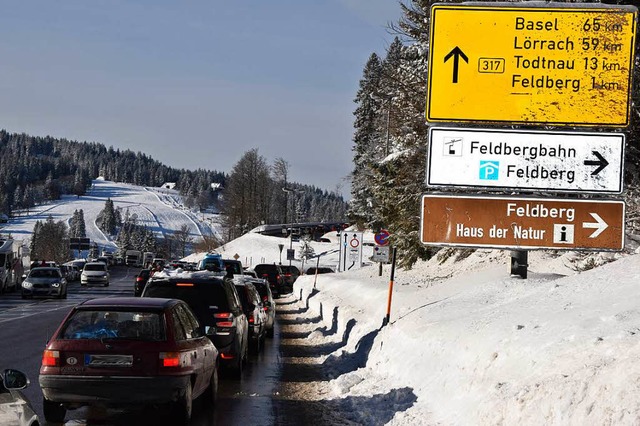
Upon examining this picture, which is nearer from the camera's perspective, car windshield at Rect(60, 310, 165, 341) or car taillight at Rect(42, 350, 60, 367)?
car taillight at Rect(42, 350, 60, 367)

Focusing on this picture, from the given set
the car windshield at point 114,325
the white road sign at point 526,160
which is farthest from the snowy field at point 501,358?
the car windshield at point 114,325

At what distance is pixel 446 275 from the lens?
32469 mm

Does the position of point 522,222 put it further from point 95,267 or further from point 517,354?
point 95,267

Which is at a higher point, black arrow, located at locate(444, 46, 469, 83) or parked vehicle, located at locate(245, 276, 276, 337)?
black arrow, located at locate(444, 46, 469, 83)

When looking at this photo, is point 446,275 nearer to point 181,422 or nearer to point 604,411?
point 181,422

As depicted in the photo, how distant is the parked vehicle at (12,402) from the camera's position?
600 cm

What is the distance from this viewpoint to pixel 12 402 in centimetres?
621

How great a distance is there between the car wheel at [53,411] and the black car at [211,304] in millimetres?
4302

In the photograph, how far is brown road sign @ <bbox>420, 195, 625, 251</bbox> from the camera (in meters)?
12.2

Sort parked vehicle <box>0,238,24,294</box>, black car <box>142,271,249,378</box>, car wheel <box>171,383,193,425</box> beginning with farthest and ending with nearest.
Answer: parked vehicle <box>0,238,24,294</box> < black car <box>142,271,249,378</box> < car wheel <box>171,383,193,425</box>

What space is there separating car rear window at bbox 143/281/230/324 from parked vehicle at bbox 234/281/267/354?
4.34 m

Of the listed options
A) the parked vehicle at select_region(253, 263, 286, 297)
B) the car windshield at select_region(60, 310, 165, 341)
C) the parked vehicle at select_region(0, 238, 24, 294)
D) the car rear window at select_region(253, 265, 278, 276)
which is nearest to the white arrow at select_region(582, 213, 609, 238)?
the car windshield at select_region(60, 310, 165, 341)

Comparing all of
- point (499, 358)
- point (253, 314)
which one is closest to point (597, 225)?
point (499, 358)

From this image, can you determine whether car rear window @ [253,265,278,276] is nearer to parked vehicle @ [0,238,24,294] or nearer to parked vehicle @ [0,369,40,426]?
parked vehicle @ [0,238,24,294]
